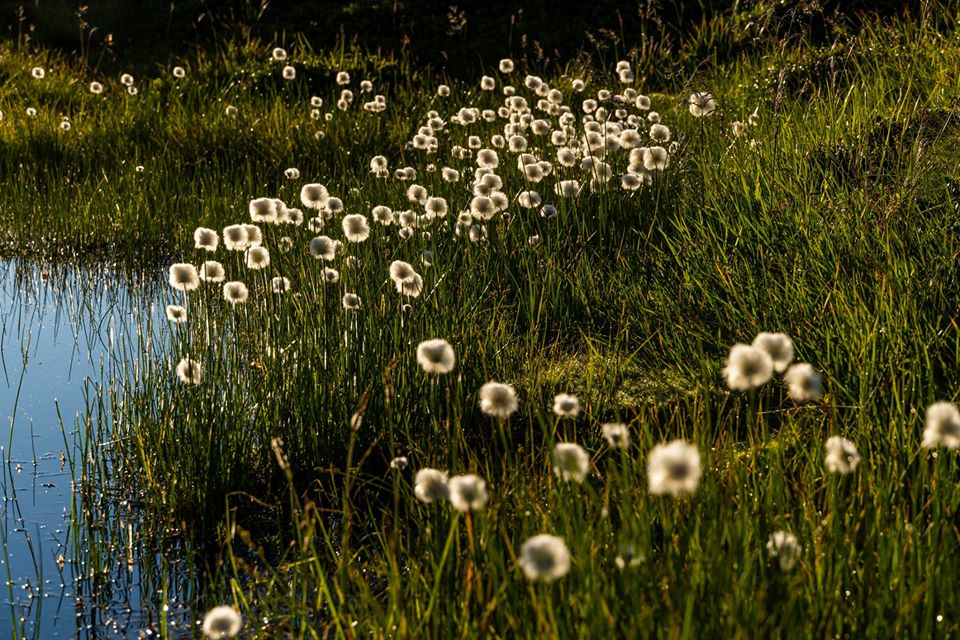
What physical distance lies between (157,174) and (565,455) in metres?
5.93

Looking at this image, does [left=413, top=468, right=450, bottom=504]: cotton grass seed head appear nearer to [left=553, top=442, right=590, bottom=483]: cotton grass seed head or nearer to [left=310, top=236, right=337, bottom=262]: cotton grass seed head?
[left=553, top=442, right=590, bottom=483]: cotton grass seed head

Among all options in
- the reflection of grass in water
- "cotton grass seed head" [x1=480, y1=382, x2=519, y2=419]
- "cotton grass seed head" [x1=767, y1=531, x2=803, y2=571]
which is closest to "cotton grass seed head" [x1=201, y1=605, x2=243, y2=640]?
the reflection of grass in water

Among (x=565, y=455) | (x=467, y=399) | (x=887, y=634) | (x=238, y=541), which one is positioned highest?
(x=565, y=455)

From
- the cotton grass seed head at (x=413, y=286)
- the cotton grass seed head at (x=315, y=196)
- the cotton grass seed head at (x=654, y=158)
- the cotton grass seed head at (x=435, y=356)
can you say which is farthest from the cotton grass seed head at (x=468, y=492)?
the cotton grass seed head at (x=654, y=158)

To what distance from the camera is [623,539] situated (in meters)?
1.86

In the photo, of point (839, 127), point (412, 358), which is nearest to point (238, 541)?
point (412, 358)

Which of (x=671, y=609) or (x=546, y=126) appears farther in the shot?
(x=546, y=126)

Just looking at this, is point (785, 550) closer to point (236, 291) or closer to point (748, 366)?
point (748, 366)

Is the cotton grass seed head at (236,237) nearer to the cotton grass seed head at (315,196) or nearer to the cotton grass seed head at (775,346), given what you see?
the cotton grass seed head at (315,196)

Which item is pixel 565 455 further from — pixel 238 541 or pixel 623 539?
pixel 238 541

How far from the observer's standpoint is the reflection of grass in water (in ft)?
6.41

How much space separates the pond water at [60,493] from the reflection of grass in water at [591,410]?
9 cm

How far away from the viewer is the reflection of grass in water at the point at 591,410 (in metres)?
1.95

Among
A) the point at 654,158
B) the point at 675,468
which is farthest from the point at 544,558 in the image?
the point at 654,158
